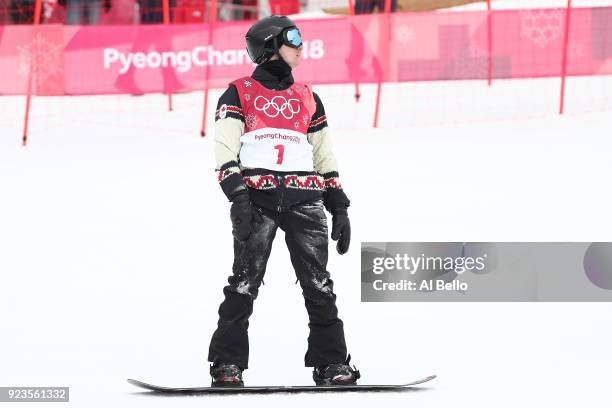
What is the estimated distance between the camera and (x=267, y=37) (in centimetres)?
622

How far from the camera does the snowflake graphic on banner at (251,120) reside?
616 cm

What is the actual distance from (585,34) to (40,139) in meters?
5.86

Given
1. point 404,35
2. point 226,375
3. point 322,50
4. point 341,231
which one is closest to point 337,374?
point 226,375

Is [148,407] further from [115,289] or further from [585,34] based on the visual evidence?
[585,34]

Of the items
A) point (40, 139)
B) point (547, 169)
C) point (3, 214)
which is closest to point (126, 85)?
point (40, 139)

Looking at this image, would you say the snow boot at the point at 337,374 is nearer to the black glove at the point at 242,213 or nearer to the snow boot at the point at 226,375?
the snow boot at the point at 226,375

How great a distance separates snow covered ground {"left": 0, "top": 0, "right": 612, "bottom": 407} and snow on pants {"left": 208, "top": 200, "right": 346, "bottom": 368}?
10.6 inches

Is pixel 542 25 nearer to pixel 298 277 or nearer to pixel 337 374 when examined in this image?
pixel 298 277

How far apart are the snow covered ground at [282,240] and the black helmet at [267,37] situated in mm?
1623

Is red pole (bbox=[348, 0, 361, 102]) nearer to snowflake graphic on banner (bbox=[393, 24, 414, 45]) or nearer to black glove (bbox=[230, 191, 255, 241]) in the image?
snowflake graphic on banner (bbox=[393, 24, 414, 45])

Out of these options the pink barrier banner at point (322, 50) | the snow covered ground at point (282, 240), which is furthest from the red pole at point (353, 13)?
the pink barrier banner at point (322, 50)

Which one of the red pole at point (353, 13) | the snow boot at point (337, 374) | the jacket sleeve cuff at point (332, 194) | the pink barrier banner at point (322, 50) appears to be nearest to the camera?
the snow boot at point (337, 374)

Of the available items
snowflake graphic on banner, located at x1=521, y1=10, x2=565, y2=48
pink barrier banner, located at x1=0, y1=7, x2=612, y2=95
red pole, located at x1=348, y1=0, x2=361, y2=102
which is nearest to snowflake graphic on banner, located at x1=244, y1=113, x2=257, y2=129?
pink barrier banner, located at x1=0, y1=7, x2=612, y2=95

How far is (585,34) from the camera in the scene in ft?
43.0
